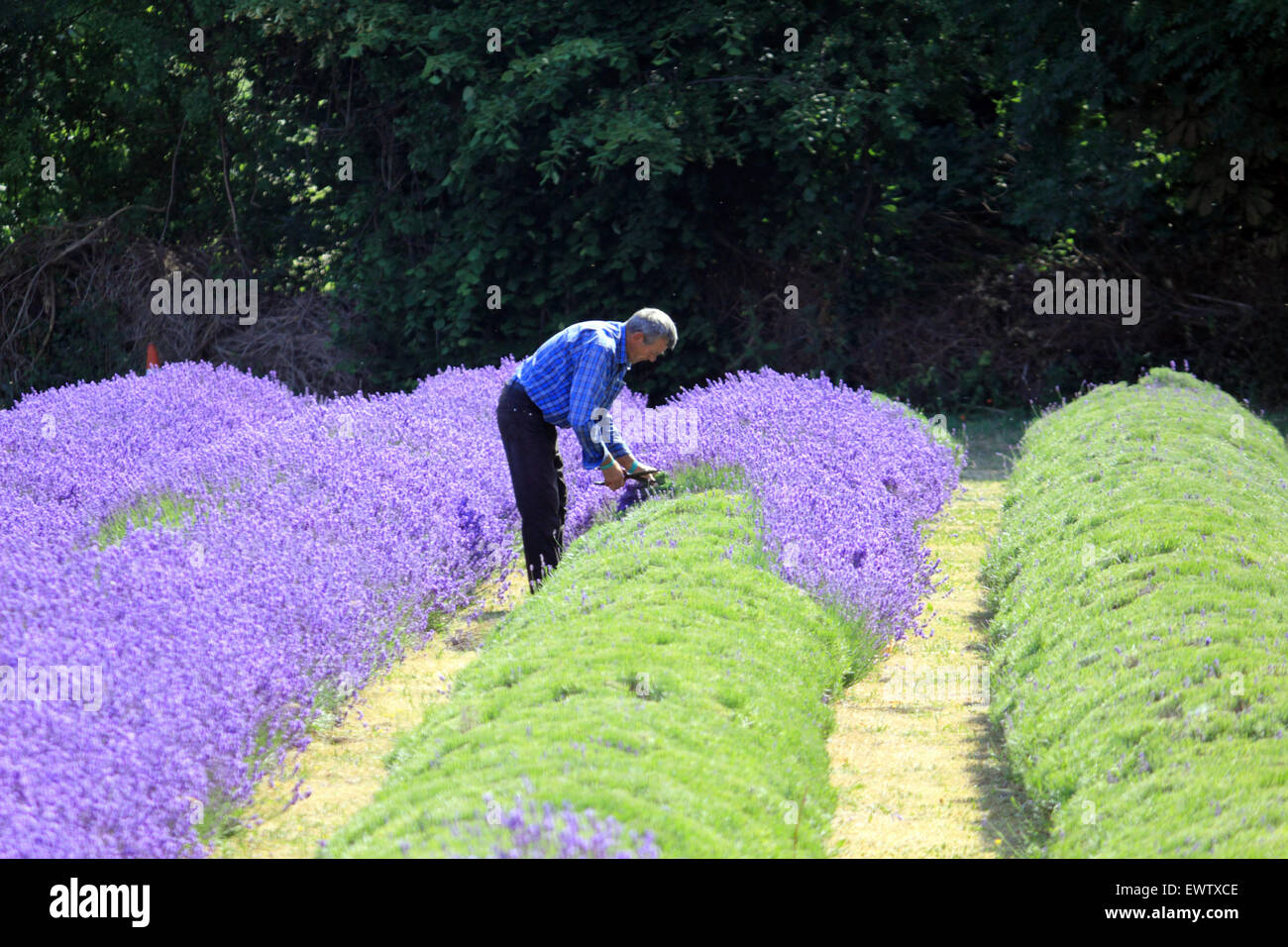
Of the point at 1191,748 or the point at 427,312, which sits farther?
the point at 427,312

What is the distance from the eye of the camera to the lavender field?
381cm

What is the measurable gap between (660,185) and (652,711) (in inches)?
406

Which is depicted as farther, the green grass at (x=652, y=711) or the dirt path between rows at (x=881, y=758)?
the dirt path between rows at (x=881, y=758)

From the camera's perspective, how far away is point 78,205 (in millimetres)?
17453

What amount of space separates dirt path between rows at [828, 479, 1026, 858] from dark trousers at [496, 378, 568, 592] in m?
1.72

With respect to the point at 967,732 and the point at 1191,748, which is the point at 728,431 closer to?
the point at 967,732

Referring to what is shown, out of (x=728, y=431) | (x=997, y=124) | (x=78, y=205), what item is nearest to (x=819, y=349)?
(x=997, y=124)

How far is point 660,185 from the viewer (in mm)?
13750

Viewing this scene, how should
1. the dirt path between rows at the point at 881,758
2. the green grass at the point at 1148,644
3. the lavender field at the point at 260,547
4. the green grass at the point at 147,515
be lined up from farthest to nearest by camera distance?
the green grass at the point at 147,515 → the dirt path between rows at the point at 881,758 → the lavender field at the point at 260,547 → the green grass at the point at 1148,644

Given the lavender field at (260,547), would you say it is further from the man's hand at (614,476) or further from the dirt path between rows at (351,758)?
the man's hand at (614,476)

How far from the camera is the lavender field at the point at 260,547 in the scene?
381 cm

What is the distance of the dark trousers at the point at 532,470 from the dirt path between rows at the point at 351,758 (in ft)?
1.49

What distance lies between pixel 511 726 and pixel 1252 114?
432 inches

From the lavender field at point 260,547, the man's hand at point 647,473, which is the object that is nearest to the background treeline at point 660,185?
the lavender field at point 260,547
